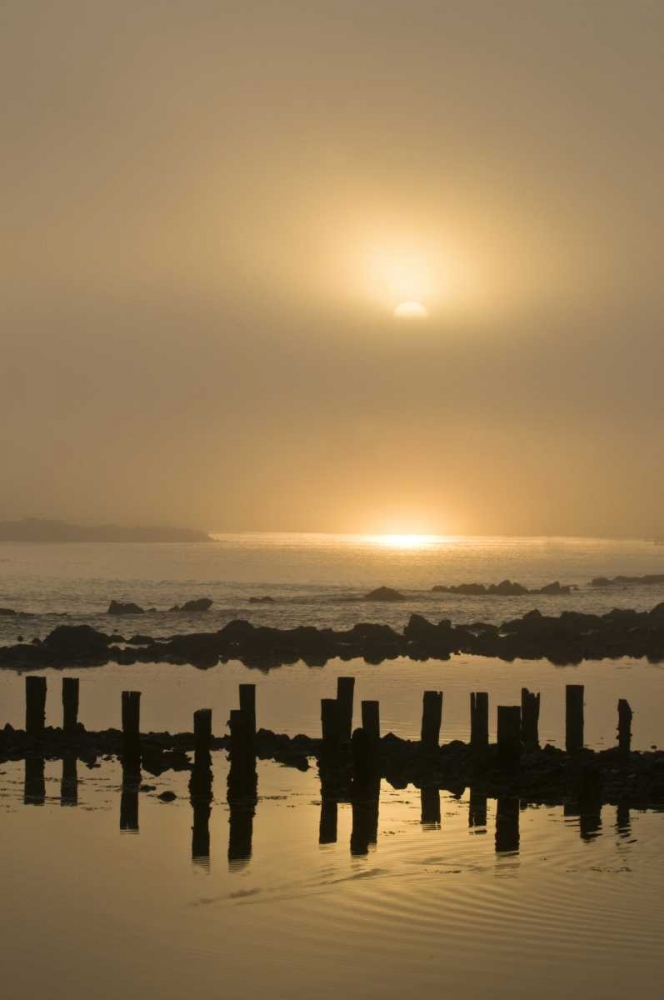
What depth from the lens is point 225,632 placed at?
57.2 meters

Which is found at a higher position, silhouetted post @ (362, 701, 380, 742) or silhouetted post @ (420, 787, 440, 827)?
silhouetted post @ (362, 701, 380, 742)

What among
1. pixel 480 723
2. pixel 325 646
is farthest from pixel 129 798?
pixel 325 646

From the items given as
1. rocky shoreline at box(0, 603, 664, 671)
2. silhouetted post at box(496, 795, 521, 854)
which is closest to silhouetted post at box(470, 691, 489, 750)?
silhouetted post at box(496, 795, 521, 854)

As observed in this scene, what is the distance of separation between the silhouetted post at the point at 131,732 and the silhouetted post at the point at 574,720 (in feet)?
27.3

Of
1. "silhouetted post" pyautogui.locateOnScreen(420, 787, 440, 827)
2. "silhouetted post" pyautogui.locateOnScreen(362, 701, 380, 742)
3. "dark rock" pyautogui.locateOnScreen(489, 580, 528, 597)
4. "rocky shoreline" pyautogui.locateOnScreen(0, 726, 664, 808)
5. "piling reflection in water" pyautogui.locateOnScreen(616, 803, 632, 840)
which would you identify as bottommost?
"silhouetted post" pyautogui.locateOnScreen(420, 787, 440, 827)

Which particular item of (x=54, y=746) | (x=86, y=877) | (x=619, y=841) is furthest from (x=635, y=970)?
(x=54, y=746)

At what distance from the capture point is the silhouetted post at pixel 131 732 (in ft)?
82.3

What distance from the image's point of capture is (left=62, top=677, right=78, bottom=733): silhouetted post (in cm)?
2773

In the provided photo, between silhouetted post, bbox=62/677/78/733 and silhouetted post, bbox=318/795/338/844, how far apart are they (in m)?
7.09

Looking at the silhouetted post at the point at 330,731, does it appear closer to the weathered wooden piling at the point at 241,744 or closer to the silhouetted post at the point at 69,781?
the weathered wooden piling at the point at 241,744

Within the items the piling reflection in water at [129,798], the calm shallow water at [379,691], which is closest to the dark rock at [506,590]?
the calm shallow water at [379,691]

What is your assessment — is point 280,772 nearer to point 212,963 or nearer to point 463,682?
point 212,963

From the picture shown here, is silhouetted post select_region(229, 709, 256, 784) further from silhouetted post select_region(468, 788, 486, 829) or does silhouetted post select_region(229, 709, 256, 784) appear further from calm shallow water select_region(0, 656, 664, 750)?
calm shallow water select_region(0, 656, 664, 750)

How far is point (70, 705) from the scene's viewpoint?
28.0 meters
